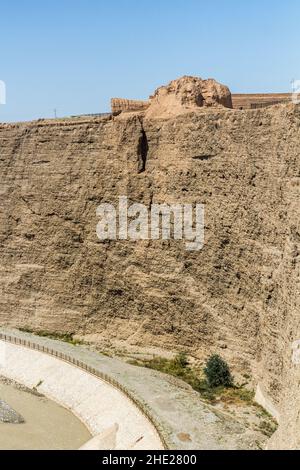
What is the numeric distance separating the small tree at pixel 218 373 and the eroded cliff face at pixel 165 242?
1.04 m

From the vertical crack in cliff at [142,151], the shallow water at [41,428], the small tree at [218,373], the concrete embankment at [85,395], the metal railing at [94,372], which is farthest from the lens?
the vertical crack in cliff at [142,151]

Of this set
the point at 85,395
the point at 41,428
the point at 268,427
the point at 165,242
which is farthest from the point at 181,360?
the point at 268,427

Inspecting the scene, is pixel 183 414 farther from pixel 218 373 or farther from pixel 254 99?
pixel 254 99

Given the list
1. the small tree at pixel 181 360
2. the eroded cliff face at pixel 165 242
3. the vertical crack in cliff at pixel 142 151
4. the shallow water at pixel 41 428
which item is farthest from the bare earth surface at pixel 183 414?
the vertical crack in cliff at pixel 142 151

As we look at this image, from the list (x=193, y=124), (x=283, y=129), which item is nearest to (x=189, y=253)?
(x=193, y=124)

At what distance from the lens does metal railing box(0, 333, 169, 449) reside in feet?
95.9

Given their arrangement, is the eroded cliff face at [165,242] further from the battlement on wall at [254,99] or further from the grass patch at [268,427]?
the battlement on wall at [254,99]

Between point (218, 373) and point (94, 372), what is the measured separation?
8501 millimetres

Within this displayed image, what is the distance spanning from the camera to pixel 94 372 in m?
37.2

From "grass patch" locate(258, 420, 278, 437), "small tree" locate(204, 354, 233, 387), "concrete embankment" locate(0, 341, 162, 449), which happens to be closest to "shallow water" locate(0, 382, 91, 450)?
"concrete embankment" locate(0, 341, 162, 449)

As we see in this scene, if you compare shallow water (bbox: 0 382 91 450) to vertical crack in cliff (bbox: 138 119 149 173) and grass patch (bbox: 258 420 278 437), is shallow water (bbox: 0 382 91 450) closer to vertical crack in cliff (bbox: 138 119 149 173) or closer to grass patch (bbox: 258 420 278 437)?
grass patch (bbox: 258 420 278 437)

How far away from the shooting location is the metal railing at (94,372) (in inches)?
1150

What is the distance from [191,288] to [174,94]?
1536cm

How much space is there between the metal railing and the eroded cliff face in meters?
3.20
